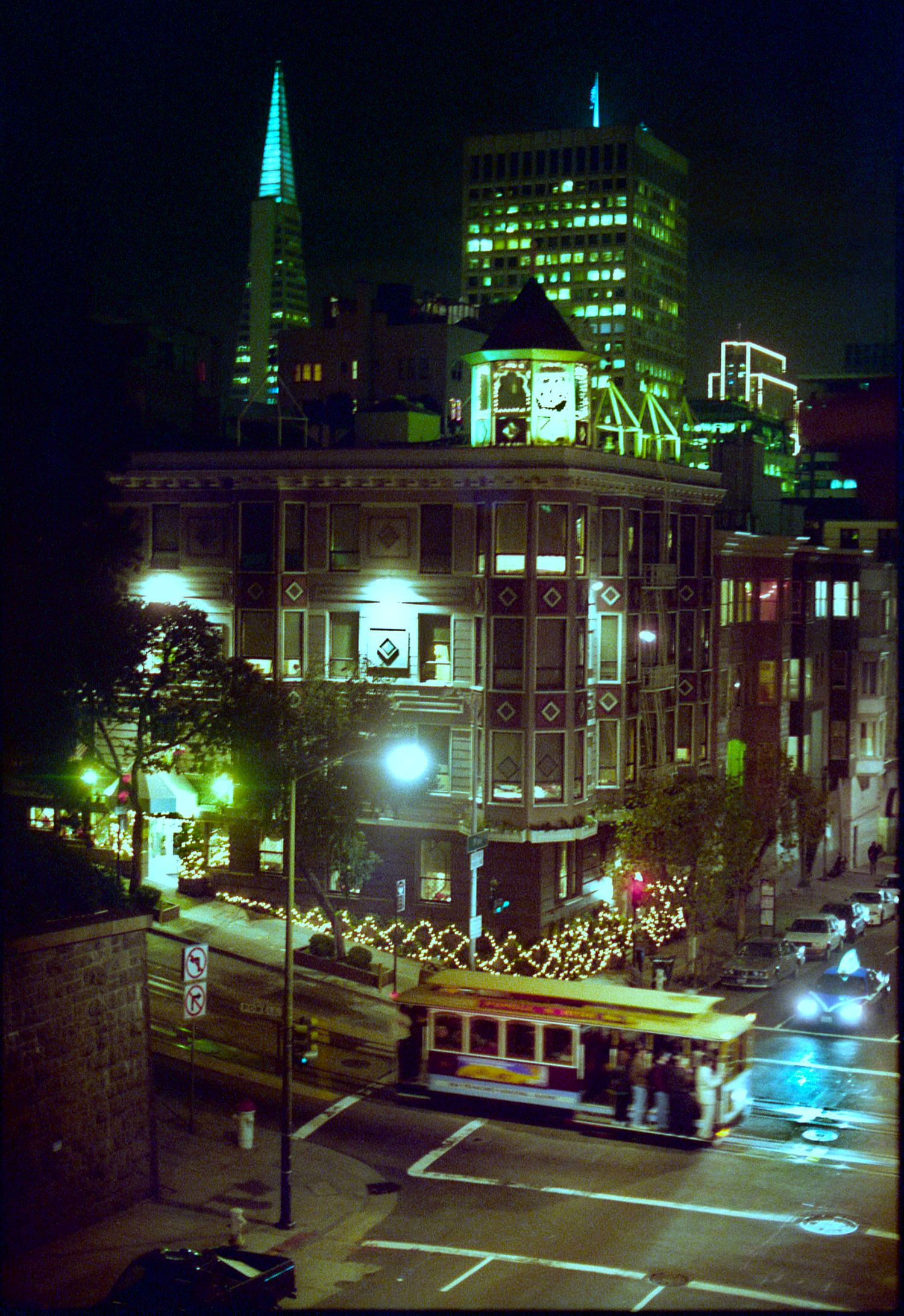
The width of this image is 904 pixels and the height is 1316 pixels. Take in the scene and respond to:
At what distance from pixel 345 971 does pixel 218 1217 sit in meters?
Answer: 18.4

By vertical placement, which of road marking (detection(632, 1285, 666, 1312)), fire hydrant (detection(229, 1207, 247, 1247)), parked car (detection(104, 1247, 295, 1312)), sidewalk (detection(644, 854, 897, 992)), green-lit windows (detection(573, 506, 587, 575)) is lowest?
sidewalk (detection(644, 854, 897, 992))

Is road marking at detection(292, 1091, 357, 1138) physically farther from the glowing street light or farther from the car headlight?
the car headlight

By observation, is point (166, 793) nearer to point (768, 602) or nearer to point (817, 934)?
point (817, 934)

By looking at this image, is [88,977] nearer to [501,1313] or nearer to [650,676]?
[501,1313]

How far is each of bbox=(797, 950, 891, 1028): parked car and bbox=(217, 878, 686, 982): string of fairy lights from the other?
700 centimetres

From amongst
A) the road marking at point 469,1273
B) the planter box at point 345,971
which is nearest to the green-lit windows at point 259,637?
the planter box at point 345,971

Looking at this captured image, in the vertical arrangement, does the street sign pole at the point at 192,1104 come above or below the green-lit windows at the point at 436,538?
below

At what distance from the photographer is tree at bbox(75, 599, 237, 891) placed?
1811 inches

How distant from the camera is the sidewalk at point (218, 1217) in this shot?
24.8 m

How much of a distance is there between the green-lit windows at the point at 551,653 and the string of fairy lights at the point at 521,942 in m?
7.95

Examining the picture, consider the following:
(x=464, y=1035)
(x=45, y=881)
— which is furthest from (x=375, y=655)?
(x=45, y=881)

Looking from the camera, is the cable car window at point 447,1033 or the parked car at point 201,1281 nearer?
the parked car at point 201,1281

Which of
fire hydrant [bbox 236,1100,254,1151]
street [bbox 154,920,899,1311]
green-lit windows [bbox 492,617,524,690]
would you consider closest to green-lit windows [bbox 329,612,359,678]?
green-lit windows [bbox 492,617,524,690]

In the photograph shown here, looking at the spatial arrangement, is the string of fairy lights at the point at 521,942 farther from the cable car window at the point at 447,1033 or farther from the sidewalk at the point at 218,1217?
the sidewalk at the point at 218,1217
